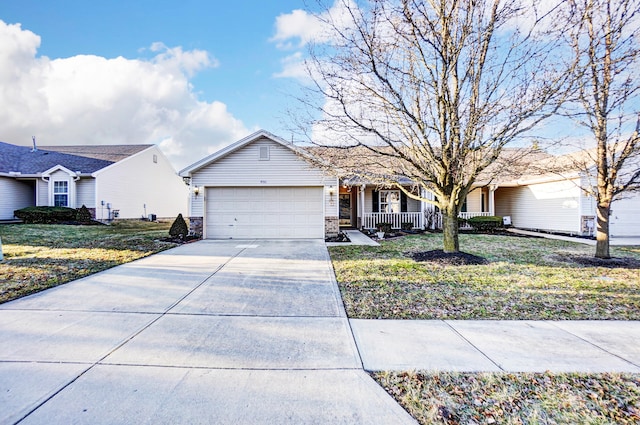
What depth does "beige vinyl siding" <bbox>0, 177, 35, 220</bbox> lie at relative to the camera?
57.2 ft

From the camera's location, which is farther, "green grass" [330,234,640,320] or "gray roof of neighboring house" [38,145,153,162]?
"gray roof of neighboring house" [38,145,153,162]

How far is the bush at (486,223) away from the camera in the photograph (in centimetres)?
1539

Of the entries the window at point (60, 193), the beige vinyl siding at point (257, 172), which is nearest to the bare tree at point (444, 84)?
the beige vinyl siding at point (257, 172)

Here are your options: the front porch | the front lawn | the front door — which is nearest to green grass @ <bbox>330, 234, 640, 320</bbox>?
the front lawn

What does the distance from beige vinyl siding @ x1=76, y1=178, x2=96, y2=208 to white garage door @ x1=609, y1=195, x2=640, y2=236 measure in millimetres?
27500

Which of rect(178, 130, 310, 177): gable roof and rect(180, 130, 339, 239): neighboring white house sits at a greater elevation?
rect(178, 130, 310, 177): gable roof

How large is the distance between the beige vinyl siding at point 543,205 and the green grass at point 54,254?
56.3 feet

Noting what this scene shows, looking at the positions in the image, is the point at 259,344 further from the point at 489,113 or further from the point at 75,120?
the point at 75,120

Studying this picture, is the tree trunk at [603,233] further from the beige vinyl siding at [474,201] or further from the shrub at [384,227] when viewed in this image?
the beige vinyl siding at [474,201]

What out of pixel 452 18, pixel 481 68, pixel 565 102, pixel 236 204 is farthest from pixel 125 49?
pixel 565 102

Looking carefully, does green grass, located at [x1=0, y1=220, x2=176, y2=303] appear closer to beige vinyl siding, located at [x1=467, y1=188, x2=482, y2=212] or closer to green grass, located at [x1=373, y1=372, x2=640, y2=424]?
green grass, located at [x1=373, y1=372, x2=640, y2=424]

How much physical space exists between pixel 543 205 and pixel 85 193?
26060mm

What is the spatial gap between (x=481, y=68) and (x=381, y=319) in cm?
662

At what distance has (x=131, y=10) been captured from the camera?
9.58 meters
